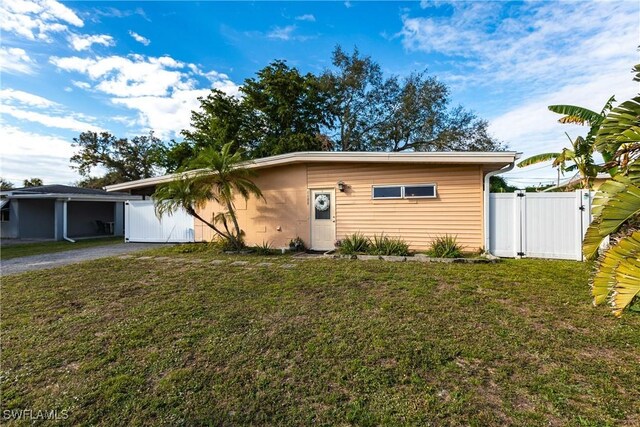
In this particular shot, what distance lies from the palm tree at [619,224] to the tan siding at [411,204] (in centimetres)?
420

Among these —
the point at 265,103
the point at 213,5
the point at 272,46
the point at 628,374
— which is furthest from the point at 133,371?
the point at 265,103

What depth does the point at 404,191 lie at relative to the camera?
890 cm

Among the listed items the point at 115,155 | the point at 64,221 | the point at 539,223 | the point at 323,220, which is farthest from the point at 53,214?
the point at 539,223

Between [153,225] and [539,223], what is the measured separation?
1400 cm

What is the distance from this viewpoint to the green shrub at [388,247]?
27.1 ft

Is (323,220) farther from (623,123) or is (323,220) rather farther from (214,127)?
(214,127)

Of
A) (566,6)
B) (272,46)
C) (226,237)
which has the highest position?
(272,46)

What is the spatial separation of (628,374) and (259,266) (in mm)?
6213

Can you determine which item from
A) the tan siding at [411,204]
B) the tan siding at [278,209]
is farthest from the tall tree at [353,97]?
the tan siding at [411,204]

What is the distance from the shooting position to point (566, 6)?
23.4 ft

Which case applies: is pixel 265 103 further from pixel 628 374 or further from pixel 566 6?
pixel 628 374

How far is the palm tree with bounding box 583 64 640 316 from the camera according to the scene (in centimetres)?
234

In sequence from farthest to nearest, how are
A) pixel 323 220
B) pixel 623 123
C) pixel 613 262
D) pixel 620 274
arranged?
1. pixel 323 220
2. pixel 623 123
3. pixel 613 262
4. pixel 620 274

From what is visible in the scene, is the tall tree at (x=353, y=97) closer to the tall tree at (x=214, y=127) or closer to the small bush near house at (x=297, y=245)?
the tall tree at (x=214, y=127)
